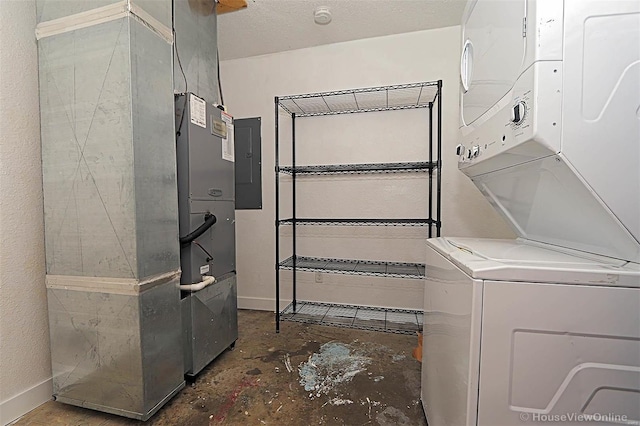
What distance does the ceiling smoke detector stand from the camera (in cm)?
210

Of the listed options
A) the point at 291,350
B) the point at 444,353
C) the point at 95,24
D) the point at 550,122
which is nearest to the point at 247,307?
the point at 291,350

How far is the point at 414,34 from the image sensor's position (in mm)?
2395

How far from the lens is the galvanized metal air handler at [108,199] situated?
1.28 metres

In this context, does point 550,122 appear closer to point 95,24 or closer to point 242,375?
point 95,24

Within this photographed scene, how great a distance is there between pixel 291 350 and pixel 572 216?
1807mm

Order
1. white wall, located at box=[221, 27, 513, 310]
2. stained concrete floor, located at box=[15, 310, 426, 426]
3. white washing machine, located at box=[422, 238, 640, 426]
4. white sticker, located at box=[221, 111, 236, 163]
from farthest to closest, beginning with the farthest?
white wall, located at box=[221, 27, 513, 310]
white sticker, located at box=[221, 111, 236, 163]
stained concrete floor, located at box=[15, 310, 426, 426]
white washing machine, located at box=[422, 238, 640, 426]

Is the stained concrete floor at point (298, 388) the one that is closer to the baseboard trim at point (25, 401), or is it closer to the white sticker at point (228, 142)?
the baseboard trim at point (25, 401)

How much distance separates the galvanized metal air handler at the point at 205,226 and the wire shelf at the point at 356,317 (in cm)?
74

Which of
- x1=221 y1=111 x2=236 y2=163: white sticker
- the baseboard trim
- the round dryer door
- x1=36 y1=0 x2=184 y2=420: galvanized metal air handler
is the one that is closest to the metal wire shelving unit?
x1=221 y1=111 x2=236 y2=163: white sticker

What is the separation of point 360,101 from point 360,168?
0.59m

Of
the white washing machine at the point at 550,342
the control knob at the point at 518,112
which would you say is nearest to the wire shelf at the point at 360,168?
the control knob at the point at 518,112

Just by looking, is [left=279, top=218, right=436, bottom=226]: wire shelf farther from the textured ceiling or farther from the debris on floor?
the textured ceiling

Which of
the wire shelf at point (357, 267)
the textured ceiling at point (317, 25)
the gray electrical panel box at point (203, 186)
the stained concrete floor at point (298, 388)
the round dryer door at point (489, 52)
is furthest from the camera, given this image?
the wire shelf at point (357, 267)

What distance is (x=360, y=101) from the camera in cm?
251
